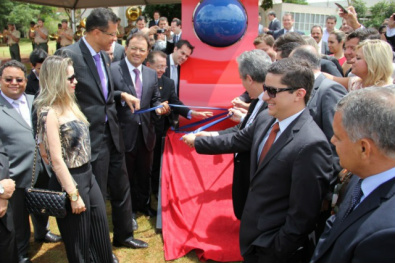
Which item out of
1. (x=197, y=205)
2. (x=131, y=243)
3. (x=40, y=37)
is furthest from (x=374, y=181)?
(x=40, y=37)

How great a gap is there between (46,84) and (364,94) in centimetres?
201

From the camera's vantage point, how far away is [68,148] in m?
2.29

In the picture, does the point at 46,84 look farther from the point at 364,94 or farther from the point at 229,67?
the point at 229,67

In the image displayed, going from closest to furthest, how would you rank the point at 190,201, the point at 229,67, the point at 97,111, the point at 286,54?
the point at 97,111 < the point at 286,54 < the point at 190,201 < the point at 229,67

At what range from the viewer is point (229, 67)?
4465mm

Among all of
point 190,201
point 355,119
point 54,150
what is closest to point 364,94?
point 355,119

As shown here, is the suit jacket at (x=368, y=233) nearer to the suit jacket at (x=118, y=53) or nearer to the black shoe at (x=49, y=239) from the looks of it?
the black shoe at (x=49, y=239)

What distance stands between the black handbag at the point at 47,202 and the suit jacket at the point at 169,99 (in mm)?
2100

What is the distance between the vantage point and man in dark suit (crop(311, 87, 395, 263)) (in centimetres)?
118

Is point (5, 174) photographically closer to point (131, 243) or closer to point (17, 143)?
point (17, 143)

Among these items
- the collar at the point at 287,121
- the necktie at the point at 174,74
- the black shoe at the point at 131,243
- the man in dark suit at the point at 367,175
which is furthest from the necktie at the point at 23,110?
the man in dark suit at the point at 367,175

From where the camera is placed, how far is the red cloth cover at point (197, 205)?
3138 mm

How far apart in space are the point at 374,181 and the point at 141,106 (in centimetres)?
269

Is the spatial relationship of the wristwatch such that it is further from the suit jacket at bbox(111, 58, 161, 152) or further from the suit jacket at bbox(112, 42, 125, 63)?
the suit jacket at bbox(112, 42, 125, 63)
